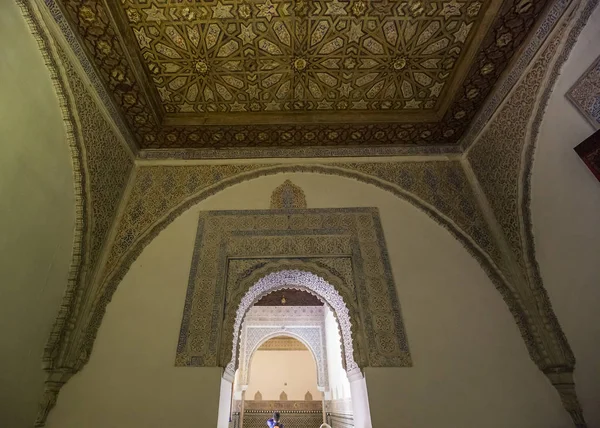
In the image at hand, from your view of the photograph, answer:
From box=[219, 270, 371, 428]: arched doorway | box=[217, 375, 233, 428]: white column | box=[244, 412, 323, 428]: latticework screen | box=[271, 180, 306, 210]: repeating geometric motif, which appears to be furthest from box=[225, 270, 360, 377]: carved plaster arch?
box=[244, 412, 323, 428]: latticework screen

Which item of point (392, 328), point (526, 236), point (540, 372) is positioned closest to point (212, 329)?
point (392, 328)

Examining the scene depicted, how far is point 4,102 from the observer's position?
1.57 meters

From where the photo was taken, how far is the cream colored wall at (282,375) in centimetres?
756

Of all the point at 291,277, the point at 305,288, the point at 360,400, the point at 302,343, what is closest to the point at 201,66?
the point at 291,277

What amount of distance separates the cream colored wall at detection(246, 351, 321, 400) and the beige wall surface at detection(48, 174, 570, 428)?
607 centimetres

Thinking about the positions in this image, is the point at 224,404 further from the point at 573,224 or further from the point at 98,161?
the point at 573,224

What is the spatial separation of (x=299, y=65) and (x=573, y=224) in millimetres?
2133

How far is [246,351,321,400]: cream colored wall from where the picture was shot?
24.8 ft

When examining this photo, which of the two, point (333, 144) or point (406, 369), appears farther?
point (333, 144)

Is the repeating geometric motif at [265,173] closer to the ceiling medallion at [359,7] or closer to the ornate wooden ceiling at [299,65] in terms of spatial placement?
the ornate wooden ceiling at [299,65]

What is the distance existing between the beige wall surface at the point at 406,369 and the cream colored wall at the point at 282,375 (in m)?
6.07

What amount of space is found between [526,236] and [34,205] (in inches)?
129

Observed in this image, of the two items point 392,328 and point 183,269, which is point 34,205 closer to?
point 183,269

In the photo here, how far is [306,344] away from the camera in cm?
548
